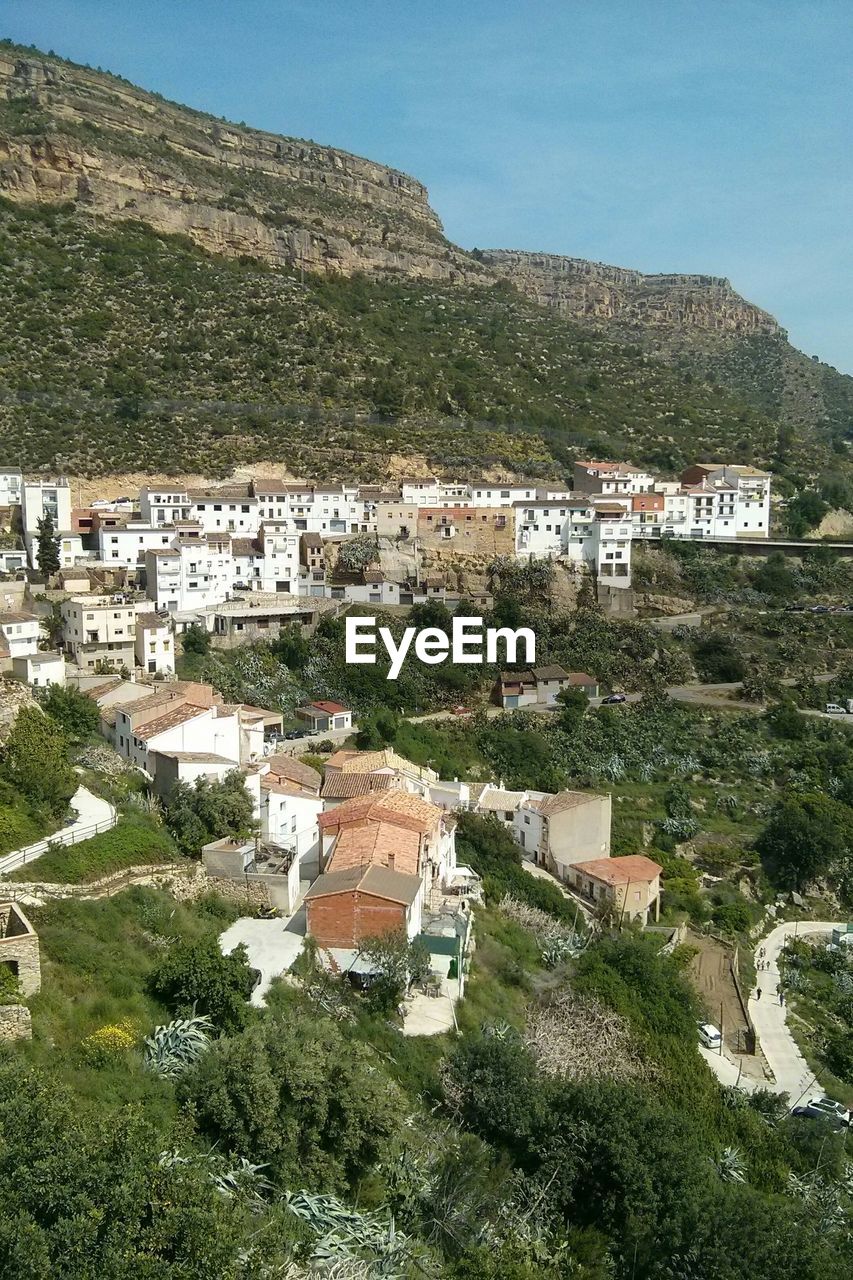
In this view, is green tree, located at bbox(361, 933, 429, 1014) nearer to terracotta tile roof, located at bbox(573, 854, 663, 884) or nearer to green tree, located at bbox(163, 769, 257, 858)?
green tree, located at bbox(163, 769, 257, 858)

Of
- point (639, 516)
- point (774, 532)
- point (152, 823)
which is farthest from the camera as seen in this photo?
point (774, 532)

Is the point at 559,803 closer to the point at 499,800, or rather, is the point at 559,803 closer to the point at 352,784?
the point at 499,800

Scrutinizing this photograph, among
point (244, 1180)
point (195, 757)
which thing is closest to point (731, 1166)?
point (244, 1180)

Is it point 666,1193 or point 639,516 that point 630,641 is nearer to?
point 639,516

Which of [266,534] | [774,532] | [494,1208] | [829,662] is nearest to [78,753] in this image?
[494,1208]

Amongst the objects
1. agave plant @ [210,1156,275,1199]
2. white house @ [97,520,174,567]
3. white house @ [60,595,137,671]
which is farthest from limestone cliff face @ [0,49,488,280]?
agave plant @ [210,1156,275,1199]
